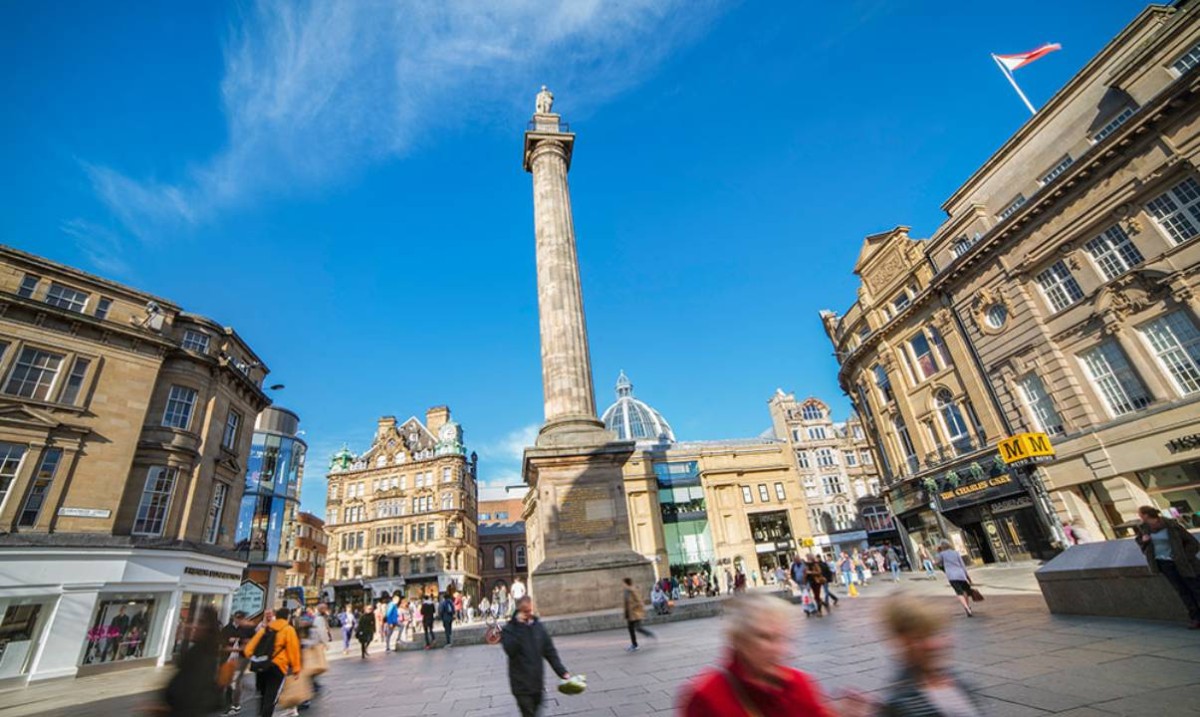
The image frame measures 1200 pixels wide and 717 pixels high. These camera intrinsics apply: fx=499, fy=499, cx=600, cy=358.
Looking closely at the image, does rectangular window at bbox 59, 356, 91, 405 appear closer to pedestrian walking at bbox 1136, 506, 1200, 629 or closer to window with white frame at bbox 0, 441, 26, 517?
window with white frame at bbox 0, 441, 26, 517

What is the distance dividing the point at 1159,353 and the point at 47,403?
40.0 metres

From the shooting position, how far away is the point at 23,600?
1616 cm

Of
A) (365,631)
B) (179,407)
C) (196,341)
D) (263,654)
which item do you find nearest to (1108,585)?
(263,654)

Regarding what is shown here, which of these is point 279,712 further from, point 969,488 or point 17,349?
point 969,488

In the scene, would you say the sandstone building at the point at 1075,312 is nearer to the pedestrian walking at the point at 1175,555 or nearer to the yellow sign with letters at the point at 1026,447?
the yellow sign with letters at the point at 1026,447

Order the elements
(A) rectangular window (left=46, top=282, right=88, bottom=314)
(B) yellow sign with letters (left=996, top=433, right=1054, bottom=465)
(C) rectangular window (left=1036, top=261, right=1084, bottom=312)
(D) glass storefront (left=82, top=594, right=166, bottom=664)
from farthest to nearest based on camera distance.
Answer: (C) rectangular window (left=1036, top=261, right=1084, bottom=312) → (A) rectangular window (left=46, top=282, right=88, bottom=314) → (B) yellow sign with letters (left=996, top=433, right=1054, bottom=465) → (D) glass storefront (left=82, top=594, right=166, bottom=664)

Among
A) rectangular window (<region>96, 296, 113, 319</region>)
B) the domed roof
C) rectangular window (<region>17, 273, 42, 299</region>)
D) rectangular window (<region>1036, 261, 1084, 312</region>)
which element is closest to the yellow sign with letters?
rectangular window (<region>1036, 261, 1084, 312</region>)

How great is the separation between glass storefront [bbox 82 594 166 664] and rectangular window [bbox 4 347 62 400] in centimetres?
798

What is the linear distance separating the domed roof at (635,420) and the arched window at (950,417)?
46276mm

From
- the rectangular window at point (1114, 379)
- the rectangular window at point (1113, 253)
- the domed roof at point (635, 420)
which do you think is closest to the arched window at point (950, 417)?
the rectangular window at point (1114, 379)

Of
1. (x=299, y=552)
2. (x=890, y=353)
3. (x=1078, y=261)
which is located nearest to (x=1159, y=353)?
(x=1078, y=261)

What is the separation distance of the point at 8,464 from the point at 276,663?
62.8ft

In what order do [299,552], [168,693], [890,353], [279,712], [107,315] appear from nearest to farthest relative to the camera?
[168,693] → [279,712] → [107,315] → [890,353] → [299,552]

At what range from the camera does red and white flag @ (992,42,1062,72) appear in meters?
21.8
